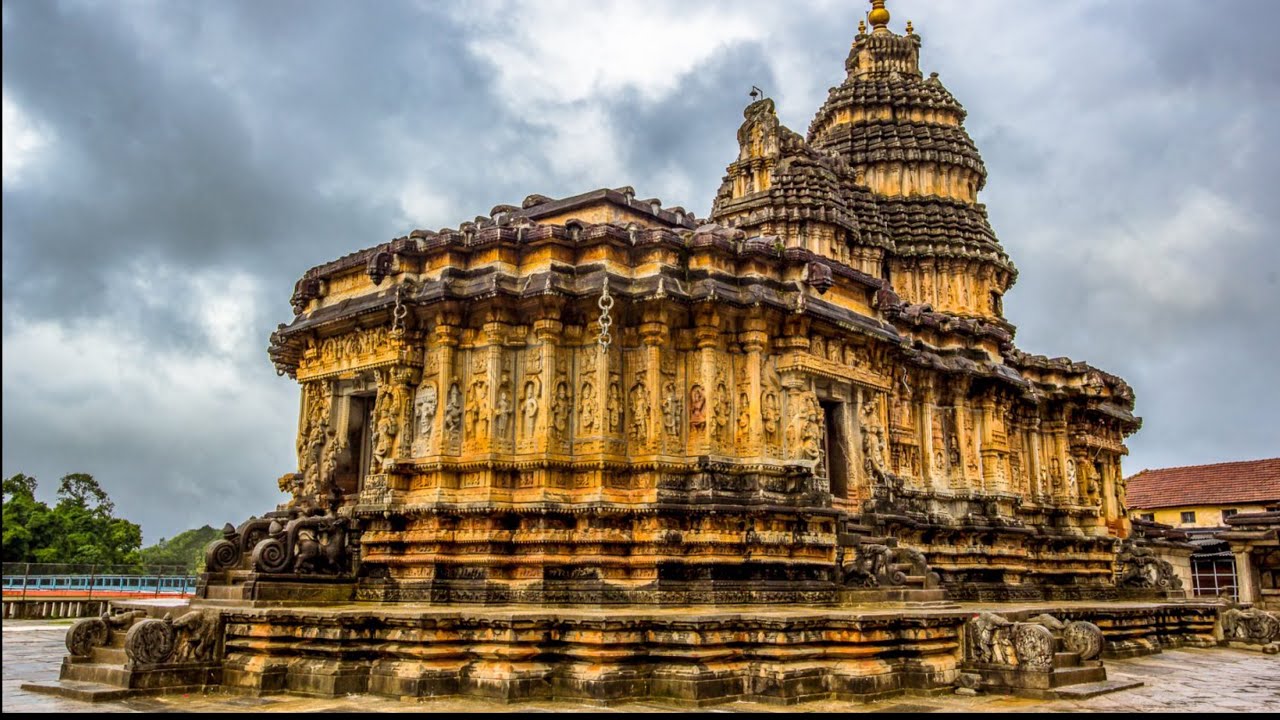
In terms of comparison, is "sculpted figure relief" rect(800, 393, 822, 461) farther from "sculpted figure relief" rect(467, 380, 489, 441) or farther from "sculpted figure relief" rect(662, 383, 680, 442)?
"sculpted figure relief" rect(467, 380, 489, 441)

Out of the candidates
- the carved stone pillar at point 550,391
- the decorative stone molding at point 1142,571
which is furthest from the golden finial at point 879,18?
the carved stone pillar at point 550,391

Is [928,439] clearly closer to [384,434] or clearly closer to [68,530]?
[384,434]

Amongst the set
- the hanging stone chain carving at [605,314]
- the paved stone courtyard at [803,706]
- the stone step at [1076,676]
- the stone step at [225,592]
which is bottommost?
the paved stone courtyard at [803,706]

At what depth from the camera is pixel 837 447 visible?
59.6 ft

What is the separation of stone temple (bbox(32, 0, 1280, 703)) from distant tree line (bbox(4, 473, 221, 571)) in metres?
30.1

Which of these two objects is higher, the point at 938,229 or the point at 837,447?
the point at 938,229

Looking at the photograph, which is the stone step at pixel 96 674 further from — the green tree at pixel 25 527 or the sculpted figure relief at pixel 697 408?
the green tree at pixel 25 527

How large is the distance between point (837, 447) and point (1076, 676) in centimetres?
570

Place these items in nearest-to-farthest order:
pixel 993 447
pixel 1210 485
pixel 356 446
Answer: pixel 356 446, pixel 993 447, pixel 1210 485

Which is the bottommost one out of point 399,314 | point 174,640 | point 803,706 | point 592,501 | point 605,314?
point 803,706

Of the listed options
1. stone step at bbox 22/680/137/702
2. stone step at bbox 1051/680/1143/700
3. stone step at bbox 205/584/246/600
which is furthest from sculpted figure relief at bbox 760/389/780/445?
stone step at bbox 22/680/137/702

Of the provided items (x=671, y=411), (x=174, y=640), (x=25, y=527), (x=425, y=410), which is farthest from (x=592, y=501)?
(x=25, y=527)

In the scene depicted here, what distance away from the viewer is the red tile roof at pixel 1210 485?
48.4 meters

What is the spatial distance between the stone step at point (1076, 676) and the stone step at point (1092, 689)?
60 mm
